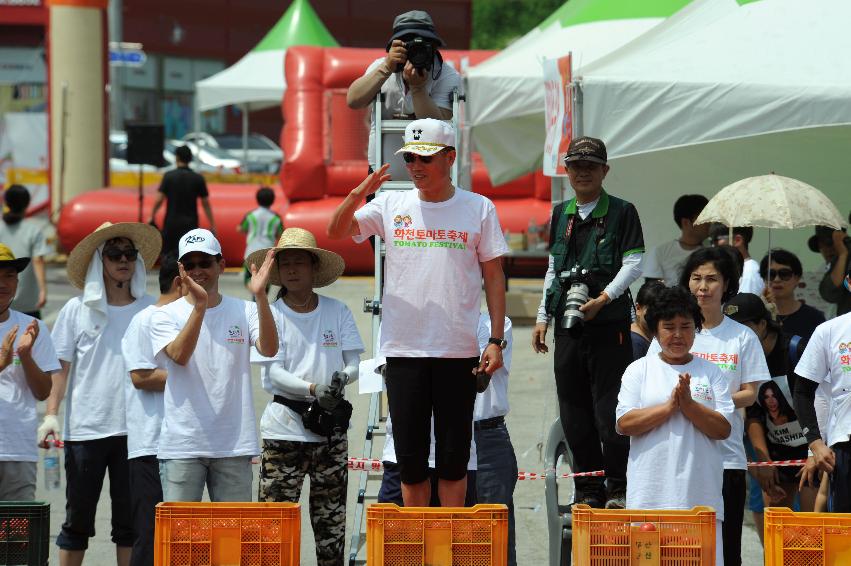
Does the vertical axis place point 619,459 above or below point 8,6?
below

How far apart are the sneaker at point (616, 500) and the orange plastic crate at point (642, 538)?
1.80 meters

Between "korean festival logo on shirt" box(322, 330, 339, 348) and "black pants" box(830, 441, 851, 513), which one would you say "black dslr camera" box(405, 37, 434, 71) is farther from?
"black pants" box(830, 441, 851, 513)

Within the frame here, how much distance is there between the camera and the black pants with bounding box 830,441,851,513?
5.99 m

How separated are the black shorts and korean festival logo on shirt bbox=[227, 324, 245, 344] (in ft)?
3.24

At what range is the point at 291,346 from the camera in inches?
253

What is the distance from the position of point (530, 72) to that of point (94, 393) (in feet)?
24.8

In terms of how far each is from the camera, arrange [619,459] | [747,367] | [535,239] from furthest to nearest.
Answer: [535,239], [619,459], [747,367]

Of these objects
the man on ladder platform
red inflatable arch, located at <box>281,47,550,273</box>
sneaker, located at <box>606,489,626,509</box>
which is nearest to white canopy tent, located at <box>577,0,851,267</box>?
sneaker, located at <box>606,489,626,509</box>

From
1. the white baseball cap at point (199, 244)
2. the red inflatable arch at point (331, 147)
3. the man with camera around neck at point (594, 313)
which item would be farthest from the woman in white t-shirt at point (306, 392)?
the red inflatable arch at point (331, 147)

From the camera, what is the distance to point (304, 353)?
643 centimetres

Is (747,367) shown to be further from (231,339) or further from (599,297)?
(231,339)

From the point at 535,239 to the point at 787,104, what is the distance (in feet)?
28.8

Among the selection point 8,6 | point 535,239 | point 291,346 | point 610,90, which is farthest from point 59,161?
point 291,346

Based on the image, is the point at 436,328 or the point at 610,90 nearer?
the point at 436,328
